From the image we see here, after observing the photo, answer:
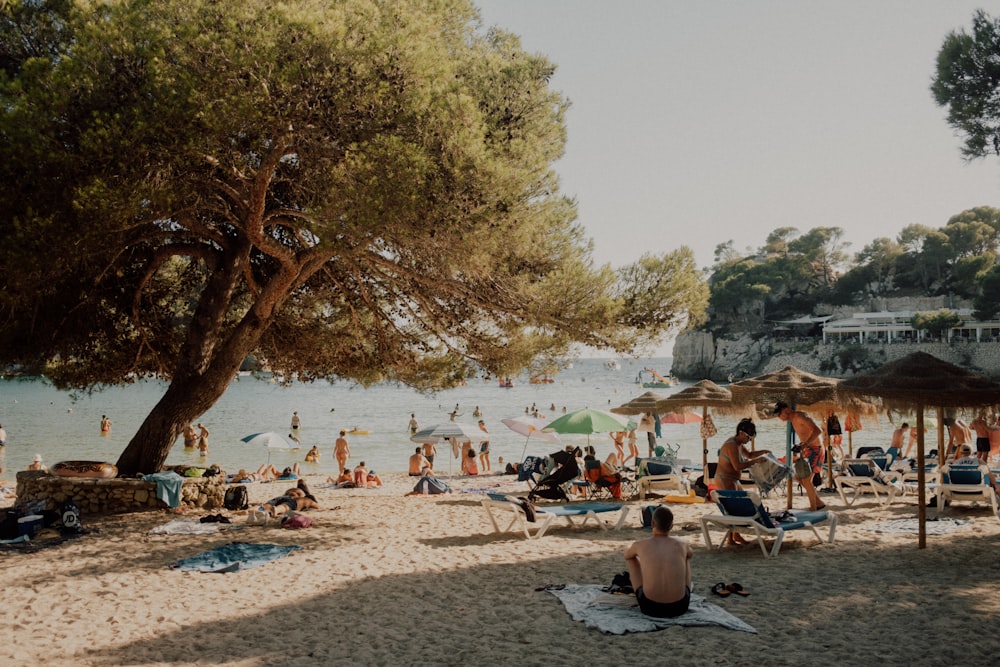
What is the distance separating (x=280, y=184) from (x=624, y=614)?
8300 mm

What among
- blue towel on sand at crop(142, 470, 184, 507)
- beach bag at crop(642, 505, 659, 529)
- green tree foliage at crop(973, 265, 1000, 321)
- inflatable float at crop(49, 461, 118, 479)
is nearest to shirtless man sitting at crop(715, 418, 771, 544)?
beach bag at crop(642, 505, 659, 529)

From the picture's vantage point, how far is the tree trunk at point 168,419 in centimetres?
1066

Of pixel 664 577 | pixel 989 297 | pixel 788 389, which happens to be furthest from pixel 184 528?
pixel 989 297

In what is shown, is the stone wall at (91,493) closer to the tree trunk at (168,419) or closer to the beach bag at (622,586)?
the tree trunk at (168,419)

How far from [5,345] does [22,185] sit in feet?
10.9

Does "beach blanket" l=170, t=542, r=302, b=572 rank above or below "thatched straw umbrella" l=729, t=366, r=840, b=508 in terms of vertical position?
below

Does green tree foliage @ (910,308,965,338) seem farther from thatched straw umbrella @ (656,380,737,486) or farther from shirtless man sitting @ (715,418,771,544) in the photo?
shirtless man sitting @ (715,418,771,544)

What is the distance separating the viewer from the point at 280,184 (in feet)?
35.9

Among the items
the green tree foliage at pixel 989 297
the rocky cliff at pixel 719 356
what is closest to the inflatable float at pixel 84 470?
the green tree foliage at pixel 989 297

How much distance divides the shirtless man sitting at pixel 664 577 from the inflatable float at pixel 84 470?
330 inches

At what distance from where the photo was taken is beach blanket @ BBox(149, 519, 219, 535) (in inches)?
351

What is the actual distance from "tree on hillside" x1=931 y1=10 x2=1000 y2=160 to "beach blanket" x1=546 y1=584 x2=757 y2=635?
11.7 metres

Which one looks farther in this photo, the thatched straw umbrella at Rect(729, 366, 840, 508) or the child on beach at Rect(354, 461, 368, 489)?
the child on beach at Rect(354, 461, 368, 489)

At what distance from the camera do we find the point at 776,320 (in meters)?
88.8
